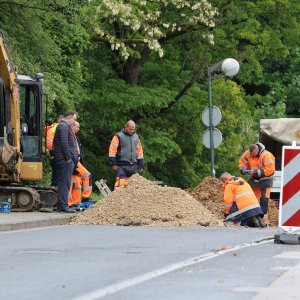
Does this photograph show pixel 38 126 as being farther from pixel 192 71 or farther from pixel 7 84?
pixel 192 71

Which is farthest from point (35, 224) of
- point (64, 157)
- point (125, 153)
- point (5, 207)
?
point (125, 153)

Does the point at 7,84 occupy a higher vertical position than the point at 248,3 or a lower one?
lower

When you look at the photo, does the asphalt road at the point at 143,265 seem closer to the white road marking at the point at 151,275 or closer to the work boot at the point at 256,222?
the white road marking at the point at 151,275

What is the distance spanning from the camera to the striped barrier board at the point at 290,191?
16172 millimetres

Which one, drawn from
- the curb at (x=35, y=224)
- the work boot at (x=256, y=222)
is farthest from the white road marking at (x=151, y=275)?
the work boot at (x=256, y=222)

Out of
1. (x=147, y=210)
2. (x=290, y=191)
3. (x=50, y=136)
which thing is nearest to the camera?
(x=290, y=191)

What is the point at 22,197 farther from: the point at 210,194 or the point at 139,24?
the point at 139,24

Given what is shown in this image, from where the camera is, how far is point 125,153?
25672 millimetres

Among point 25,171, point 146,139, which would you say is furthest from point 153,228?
point 146,139

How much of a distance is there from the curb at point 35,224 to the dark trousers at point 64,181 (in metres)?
1.73

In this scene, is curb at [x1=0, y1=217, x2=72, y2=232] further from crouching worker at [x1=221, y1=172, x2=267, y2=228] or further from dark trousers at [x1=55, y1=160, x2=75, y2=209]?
crouching worker at [x1=221, y1=172, x2=267, y2=228]

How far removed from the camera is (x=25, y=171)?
2589 cm

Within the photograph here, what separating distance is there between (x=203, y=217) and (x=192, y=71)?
22579 mm

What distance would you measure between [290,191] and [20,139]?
1030 cm
